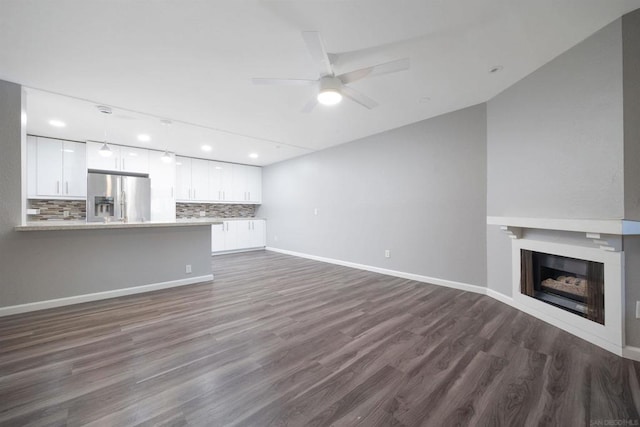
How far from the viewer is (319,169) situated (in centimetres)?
576

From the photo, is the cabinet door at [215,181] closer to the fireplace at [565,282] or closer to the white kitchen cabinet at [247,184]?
the white kitchen cabinet at [247,184]

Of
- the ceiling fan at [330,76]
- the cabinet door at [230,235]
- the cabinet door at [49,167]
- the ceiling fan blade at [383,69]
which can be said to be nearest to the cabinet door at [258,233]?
the cabinet door at [230,235]

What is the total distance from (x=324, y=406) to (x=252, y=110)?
3.47m

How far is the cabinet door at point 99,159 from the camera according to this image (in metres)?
4.84

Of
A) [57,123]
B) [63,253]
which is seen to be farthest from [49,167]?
[63,253]

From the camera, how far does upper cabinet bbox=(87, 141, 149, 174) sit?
486 centimetres

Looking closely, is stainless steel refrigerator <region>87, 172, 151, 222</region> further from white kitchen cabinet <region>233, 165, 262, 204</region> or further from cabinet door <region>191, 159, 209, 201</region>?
white kitchen cabinet <region>233, 165, 262, 204</region>

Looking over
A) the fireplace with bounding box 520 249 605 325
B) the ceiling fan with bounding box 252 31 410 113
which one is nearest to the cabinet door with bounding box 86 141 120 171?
the ceiling fan with bounding box 252 31 410 113

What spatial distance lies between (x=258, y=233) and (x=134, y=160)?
11.2 feet

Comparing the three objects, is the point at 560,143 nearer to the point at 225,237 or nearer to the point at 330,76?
the point at 330,76

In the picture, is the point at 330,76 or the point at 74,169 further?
the point at 74,169

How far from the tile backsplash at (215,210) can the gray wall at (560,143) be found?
650cm

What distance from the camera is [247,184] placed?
732cm

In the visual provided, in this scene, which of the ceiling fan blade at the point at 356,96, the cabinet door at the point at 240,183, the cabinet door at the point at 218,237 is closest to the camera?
the ceiling fan blade at the point at 356,96
